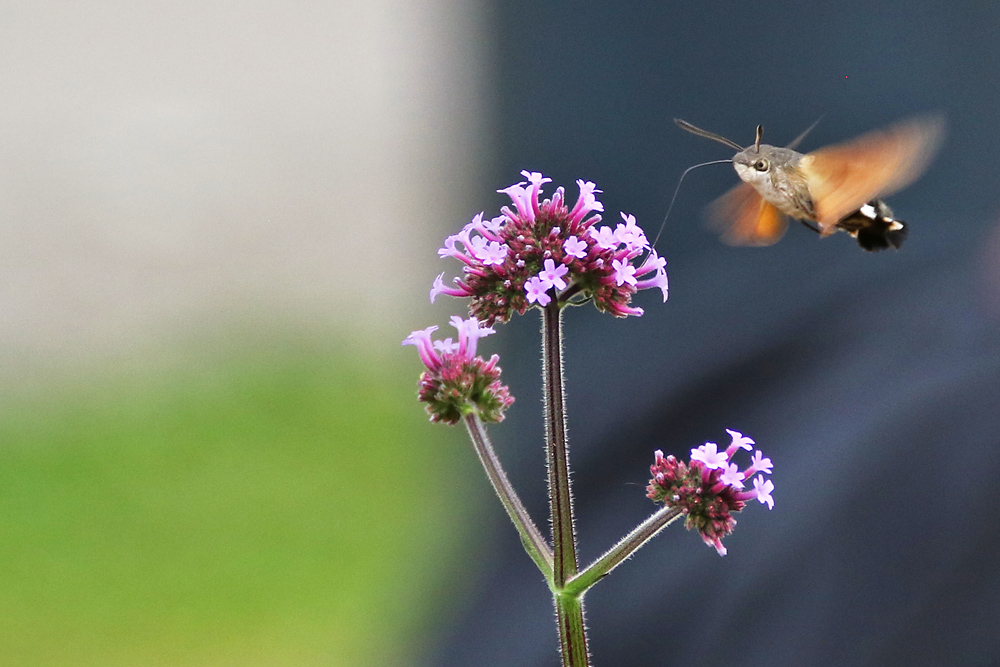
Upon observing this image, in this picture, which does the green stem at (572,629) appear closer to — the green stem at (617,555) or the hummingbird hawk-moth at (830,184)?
the green stem at (617,555)

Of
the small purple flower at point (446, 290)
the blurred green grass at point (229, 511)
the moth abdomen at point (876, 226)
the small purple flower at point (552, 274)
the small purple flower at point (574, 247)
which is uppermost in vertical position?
the small purple flower at point (574, 247)

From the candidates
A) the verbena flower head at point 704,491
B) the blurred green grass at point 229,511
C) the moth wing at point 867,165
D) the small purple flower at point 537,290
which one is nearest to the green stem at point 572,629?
the verbena flower head at point 704,491

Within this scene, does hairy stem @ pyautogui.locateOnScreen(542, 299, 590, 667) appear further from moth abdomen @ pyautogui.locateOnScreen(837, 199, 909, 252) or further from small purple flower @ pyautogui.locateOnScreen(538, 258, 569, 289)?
moth abdomen @ pyautogui.locateOnScreen(837, 199, 909, 252)

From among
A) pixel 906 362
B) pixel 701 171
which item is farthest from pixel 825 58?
pixel 906 362

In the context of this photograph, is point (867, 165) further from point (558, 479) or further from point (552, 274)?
point (558, 479)

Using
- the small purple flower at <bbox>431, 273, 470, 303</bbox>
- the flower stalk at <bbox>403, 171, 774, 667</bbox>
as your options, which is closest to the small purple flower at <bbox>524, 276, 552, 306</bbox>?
the flower stalk at <bbox>403, 171, 774, 667</bbox>

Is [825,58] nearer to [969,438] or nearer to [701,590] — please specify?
[969,438]
